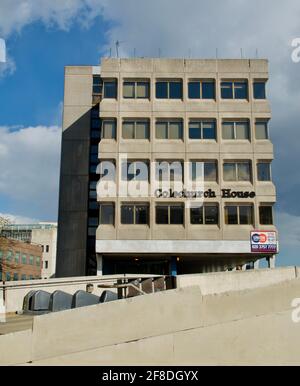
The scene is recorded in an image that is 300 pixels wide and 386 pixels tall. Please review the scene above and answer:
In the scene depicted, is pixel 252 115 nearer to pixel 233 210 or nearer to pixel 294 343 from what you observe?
pixel 233 210

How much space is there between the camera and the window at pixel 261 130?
40250 mm

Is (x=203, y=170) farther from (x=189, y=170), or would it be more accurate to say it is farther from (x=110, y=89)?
(x=110, y=89)

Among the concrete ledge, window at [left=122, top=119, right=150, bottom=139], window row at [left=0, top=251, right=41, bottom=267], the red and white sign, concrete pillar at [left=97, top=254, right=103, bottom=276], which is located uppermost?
window row at [left=0, top=251, right=41, bottom=267]

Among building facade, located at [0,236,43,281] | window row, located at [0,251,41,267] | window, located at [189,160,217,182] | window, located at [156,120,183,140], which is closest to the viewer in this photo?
window, located at [189,160,217,182]

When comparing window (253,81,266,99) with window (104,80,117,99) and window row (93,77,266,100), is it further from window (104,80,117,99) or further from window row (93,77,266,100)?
window (104,80,117,99)

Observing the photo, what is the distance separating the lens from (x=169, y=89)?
40.9 metres

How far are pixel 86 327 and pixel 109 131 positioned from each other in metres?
31.7

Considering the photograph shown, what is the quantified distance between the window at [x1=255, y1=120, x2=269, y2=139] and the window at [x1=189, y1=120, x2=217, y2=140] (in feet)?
11.6

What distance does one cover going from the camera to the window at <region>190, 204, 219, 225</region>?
38719mm

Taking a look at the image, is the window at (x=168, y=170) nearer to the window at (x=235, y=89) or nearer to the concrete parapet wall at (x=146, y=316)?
the window at (x=235, y=89)

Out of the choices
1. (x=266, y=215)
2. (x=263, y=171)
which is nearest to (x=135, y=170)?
(x=263, y=171)

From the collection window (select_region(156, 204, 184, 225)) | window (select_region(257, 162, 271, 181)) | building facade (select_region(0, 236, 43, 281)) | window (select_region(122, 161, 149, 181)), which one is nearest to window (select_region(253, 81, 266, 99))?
window (select_region(257, 162, 271, 181))

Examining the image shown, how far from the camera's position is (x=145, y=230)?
125 ft

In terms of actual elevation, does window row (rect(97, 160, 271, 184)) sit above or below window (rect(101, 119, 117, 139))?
below
